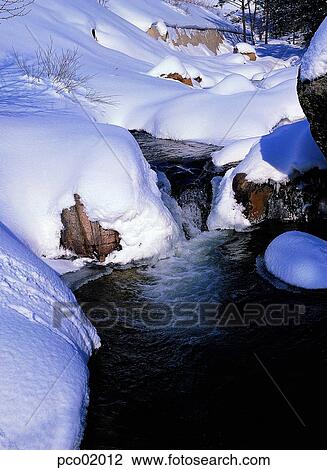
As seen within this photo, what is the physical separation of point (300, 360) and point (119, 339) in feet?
5.16

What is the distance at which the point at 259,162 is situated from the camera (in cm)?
674

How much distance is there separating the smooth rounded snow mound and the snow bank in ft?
4.56

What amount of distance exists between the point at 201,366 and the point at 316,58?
3531mm

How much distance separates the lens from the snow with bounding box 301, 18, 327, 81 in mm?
4801

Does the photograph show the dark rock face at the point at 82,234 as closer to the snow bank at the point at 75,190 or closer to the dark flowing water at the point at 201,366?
the snow bank at the point at 75,190

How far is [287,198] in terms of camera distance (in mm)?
6691

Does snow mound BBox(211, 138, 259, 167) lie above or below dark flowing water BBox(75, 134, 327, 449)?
above

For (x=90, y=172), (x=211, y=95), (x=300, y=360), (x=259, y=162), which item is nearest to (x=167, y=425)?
(x=300, y=360)

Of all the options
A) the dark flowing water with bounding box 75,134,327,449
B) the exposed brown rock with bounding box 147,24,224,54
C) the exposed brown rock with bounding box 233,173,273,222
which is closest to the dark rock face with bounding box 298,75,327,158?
the exposed brown rock with bounding box 233,173,273,222

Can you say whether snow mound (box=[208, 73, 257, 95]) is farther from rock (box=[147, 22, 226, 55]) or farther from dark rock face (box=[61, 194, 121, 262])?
rock (box=[147, 22, 226, 55])

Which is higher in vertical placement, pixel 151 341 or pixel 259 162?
pixel 259 162

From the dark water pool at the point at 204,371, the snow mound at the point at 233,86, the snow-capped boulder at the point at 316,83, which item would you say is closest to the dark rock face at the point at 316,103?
the snow-capped boulder at the point at 316,83
